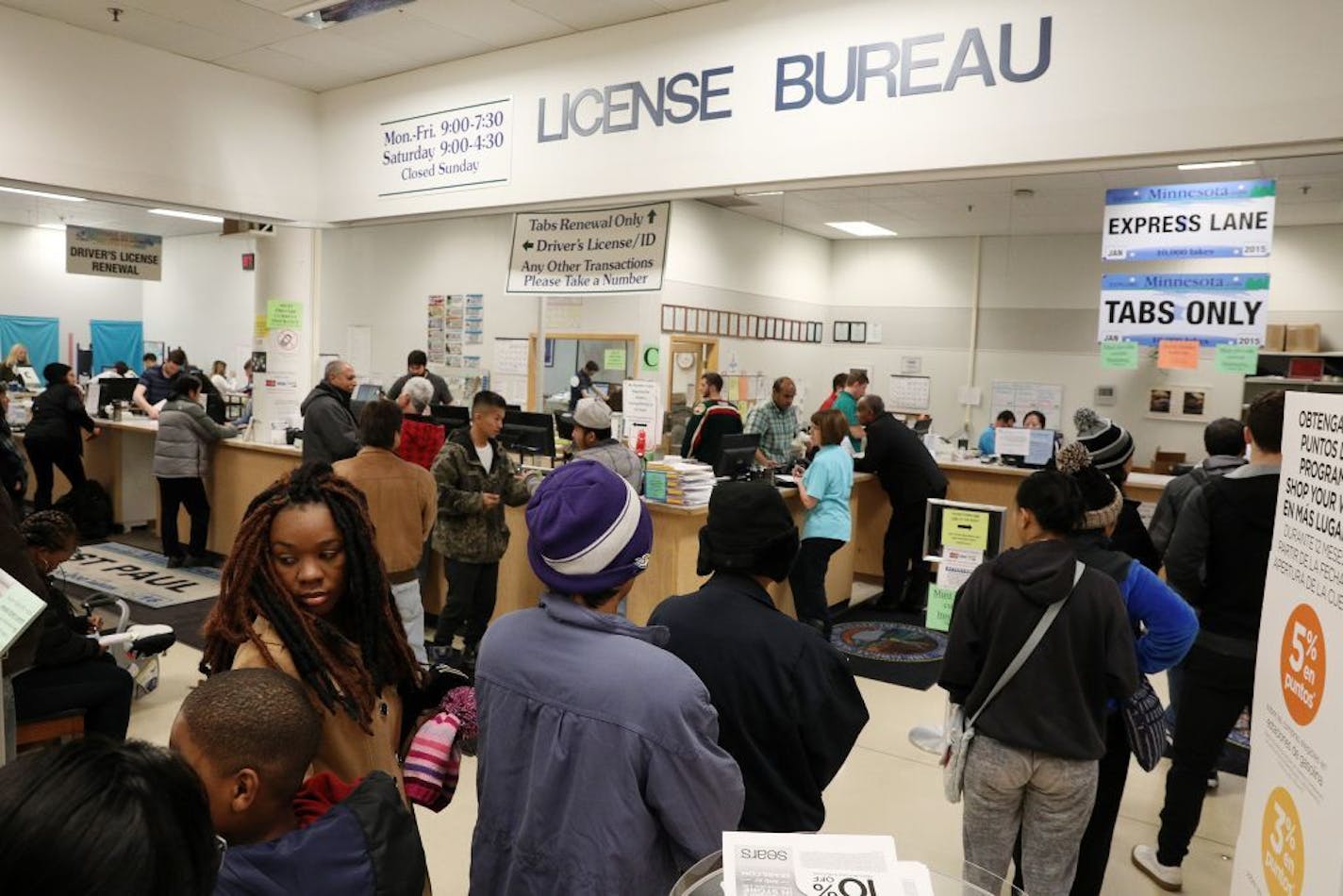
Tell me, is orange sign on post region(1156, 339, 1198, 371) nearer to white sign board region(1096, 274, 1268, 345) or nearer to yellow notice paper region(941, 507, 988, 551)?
white sign board region(1096, 274, 1268, 345)

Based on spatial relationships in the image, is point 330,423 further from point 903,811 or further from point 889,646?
point 903,811

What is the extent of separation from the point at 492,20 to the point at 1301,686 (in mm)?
5250

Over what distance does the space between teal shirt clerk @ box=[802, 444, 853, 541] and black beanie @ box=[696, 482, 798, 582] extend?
11.3 ft

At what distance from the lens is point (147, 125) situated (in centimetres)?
604

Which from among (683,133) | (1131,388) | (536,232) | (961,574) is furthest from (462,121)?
(1131,388)

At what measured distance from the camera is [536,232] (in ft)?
19.9

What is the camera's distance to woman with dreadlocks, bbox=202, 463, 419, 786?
1.60m

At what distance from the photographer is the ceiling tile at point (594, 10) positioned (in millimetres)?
5004

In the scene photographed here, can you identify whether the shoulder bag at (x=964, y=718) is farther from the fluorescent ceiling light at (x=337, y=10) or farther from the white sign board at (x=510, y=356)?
the white sign board at (x=510, y=356)

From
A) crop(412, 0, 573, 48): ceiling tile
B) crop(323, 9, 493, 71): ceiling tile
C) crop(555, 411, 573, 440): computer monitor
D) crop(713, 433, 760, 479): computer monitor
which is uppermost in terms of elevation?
crop(323, 9, 493, 71): ceiling tile

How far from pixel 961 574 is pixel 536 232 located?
12.0 feet

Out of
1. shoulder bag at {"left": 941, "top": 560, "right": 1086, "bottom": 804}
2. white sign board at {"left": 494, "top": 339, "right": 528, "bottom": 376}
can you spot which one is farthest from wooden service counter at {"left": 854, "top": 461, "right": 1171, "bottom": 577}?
shoulder bag at {"left": 941, "top": 560, "right": 1086, "bottom": 804}

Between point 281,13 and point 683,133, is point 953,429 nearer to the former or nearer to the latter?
point 683,133

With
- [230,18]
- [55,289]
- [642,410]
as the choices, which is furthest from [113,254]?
[55,289]
